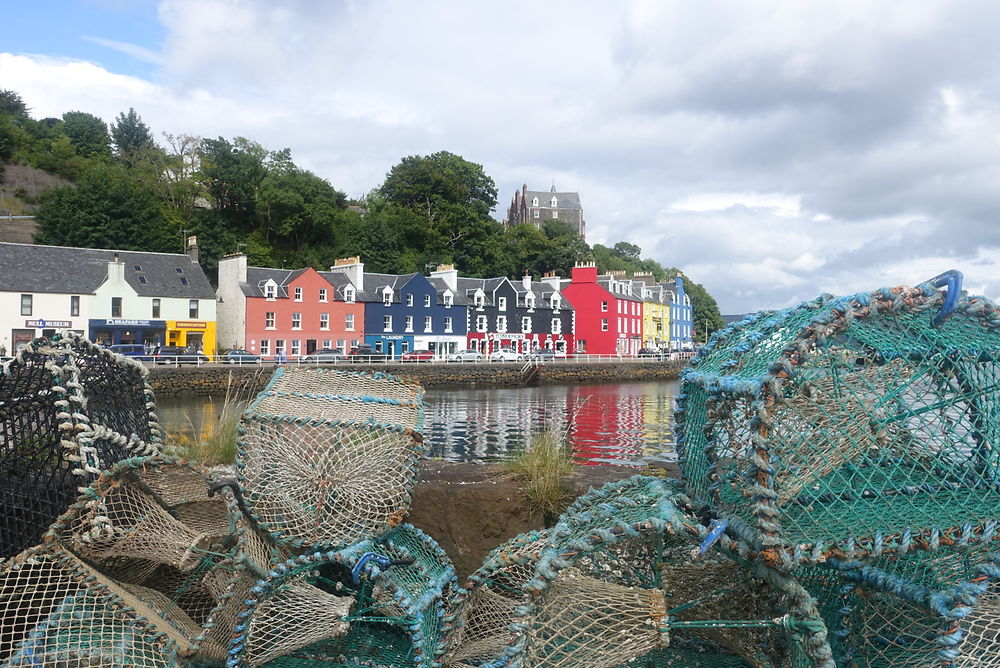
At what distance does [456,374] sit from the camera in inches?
1490

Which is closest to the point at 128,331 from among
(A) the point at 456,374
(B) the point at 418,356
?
(B) the point at 418,356

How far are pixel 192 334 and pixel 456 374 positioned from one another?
45.5ft

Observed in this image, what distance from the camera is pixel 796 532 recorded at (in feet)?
8.64

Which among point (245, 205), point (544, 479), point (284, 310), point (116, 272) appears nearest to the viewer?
point (544, 479)

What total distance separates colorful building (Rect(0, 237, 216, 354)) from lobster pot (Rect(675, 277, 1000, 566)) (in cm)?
3470

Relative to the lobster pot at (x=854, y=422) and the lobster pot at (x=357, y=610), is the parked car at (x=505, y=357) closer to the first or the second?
the lobster pot at (x=357, y=610)

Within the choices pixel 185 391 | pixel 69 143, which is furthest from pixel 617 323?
pixel 69 143

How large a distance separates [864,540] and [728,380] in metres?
0.72

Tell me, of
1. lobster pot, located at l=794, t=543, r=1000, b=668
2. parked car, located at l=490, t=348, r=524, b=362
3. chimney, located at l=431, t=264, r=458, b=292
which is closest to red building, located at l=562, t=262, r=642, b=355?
chimney, located at l=431, t=264, r=458, b=292

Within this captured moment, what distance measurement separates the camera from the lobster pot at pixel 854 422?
2566 millimetres

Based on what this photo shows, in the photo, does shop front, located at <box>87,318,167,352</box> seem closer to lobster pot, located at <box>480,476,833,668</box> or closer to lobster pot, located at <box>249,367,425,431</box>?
lobster pot, located at <box>249,367,425,431</box>

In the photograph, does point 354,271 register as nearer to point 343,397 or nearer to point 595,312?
point 595,312

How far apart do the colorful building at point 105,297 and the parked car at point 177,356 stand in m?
0.88

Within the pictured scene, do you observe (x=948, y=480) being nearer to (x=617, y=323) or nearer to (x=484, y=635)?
(x=484, y=635)
